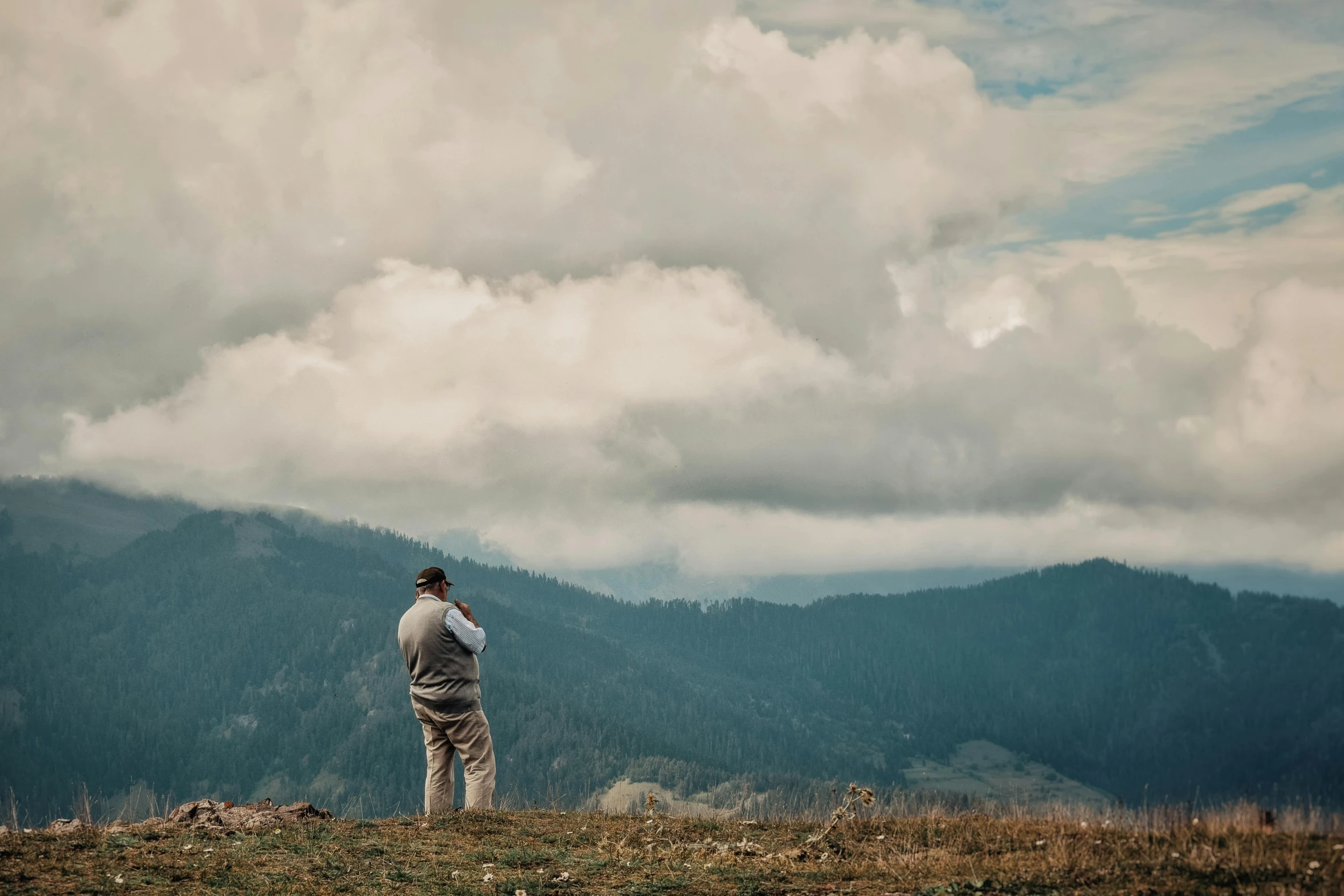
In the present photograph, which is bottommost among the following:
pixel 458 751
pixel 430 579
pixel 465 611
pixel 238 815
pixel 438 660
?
pixel 238 815

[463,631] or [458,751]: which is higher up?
[463,631]

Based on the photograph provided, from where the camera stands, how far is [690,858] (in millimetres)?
15453

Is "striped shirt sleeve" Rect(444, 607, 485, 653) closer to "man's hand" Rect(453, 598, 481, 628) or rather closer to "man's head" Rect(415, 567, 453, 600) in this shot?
"man's hand" Rect(453, 598, 481, 628)

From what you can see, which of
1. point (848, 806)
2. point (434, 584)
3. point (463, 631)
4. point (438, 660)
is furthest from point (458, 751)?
point (848, 806)

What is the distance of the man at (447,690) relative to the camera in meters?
20.0

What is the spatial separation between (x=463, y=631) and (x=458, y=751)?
2.46m

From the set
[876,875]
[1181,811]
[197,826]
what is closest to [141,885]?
[197,826]

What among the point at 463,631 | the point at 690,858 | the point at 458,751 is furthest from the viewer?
the point at 458,751

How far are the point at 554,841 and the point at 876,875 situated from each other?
17.2ft

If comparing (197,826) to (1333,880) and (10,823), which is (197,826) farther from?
(1333,880)

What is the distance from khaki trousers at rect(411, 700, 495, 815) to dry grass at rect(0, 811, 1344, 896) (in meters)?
2.05

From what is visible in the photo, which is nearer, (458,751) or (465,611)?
(458,751)

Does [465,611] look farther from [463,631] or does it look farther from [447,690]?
[447,690]

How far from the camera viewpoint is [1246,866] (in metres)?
11.6
